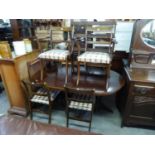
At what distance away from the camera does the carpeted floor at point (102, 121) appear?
184 centimetres

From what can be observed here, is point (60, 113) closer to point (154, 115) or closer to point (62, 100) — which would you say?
point (62, 100)

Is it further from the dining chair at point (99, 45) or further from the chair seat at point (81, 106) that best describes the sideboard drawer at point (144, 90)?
the chair seat at point (81, 106)

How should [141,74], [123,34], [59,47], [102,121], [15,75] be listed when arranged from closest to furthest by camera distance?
[141,74]
[15,75]
[102,121]
[123,34]
[59,47]

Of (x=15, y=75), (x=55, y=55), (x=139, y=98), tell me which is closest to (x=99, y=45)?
(x=55, y=55)

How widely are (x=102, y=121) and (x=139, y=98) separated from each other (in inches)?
26.7

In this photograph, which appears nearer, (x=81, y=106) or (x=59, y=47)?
(x=81, y=106)

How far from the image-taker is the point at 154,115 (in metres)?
1.70

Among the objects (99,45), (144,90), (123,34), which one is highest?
(123,34)

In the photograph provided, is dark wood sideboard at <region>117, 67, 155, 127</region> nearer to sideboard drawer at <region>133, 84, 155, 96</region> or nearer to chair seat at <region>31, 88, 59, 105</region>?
sideboard drawer at <region>133, 84, 155, 96</region>

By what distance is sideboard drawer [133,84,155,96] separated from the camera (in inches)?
62.0

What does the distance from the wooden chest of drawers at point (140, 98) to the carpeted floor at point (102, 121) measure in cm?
11

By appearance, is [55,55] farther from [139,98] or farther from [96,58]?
[139,98]

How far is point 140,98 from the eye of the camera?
1.64 meters

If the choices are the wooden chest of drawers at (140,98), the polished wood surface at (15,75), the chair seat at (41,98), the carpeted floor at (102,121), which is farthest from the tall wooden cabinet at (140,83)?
the polished wood surface at (15,75)
